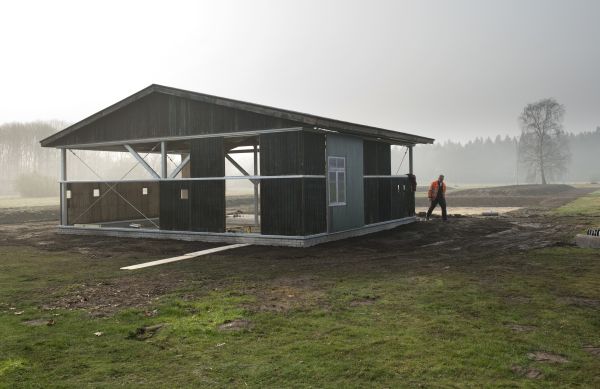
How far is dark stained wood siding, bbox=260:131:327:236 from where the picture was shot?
14.8 metres

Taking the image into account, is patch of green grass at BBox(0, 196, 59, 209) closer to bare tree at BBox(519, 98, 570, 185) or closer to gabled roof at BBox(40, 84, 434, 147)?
gabled roof at BBox(40, 84, 434, 147)

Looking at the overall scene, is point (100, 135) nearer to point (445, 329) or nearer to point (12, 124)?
point (445, 329)

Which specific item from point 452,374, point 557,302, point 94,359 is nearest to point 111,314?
point 94,359

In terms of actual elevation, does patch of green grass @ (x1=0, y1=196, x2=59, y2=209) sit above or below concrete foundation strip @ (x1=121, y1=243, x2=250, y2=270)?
above

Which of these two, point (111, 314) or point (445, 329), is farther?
point (111, 314)

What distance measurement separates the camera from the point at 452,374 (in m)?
4.88

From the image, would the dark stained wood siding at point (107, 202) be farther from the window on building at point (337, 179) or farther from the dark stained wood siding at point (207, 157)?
the window on building at point (337, 179)

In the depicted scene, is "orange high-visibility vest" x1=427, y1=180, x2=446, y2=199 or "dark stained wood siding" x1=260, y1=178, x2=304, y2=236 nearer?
"dark stained wood siding" x1=260, y1=178, x2=304, y2=236

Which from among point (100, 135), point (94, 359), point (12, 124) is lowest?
point (94, 359)

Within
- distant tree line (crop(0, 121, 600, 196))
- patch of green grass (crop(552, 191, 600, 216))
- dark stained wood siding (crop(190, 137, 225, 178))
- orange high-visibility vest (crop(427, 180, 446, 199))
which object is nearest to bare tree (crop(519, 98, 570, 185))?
distant tree line (crop(0, 121, 600, 196))

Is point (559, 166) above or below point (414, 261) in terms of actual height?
above

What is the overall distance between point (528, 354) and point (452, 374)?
118 centimetres

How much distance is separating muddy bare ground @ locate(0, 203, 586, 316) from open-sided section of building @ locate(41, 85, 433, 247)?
0.86 m

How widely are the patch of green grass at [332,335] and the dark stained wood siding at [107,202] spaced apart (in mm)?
11282
